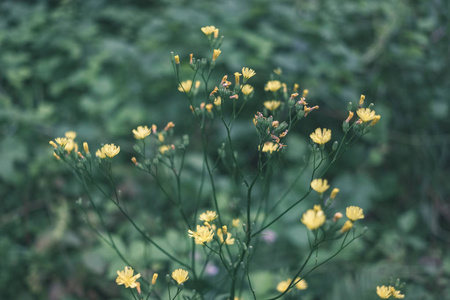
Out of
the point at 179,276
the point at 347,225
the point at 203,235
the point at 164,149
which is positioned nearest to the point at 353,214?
the point at 347,225

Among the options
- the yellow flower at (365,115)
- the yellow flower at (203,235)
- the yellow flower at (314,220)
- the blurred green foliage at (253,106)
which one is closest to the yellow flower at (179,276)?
the yellow flower at (203,235)

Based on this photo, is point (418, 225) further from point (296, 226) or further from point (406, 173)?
point (296, 226)

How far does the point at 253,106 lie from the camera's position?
111 inches

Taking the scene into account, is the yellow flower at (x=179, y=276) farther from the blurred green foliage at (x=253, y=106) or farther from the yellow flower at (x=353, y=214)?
the blurred green foliage at (x=253, y=106)

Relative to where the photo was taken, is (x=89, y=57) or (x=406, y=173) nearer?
(x=406, y=173)

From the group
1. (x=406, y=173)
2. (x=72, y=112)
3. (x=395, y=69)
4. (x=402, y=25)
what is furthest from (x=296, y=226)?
(x=72, y=112)

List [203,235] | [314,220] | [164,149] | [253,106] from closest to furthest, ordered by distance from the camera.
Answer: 1. [314,220]
2. [203,235]
3. [164,149]
4. [253,106]

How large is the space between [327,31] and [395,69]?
64 cm

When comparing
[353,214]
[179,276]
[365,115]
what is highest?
[365,115]

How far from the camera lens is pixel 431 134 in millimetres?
2807

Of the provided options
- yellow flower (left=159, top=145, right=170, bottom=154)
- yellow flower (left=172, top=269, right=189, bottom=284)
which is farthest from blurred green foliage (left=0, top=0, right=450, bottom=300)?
yellow flower (left=172, top=269, right=189, bottom=284)

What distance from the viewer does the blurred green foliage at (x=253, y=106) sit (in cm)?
238

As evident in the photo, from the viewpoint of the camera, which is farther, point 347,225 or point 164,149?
point 164,149

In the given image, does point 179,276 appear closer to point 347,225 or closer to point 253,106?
point 347,225
